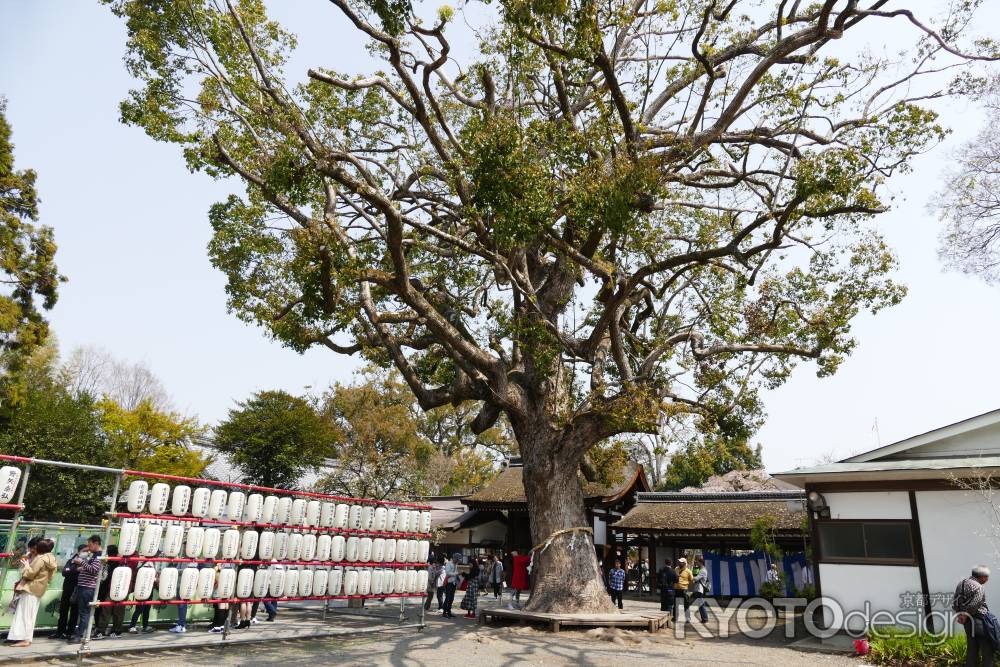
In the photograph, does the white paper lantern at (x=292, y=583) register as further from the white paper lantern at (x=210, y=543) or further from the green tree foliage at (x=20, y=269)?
the green tree foliage at (x=20, y=269)

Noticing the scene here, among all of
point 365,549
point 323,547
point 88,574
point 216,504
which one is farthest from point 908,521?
point 88,574

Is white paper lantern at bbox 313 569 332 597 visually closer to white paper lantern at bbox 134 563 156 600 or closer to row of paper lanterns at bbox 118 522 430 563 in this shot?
row of paper lanterns at bbox 118 522 430 563

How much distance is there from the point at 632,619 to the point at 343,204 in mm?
10969

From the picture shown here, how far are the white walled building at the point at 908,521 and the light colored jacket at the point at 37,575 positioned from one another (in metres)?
12.8

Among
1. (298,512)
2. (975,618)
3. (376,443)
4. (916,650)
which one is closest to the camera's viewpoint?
(975,618)

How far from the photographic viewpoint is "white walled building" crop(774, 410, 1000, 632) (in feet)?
35.1

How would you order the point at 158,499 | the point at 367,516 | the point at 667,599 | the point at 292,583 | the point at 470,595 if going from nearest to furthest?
the point at 158,499, the point at 292,583, the point at 367,516, the point at 470,595, the point at 667,599

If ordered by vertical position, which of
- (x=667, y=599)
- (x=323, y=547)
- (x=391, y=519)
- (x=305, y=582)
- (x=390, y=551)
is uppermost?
(x=391, y=519)

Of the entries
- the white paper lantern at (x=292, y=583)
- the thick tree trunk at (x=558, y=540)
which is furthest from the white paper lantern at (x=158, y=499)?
the thick tree trunk at (x=558, y=540)

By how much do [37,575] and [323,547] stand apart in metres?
4.30

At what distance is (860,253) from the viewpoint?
13.4 m

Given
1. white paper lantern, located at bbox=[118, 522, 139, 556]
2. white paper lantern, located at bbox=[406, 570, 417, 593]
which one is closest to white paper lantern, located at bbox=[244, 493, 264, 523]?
white paper lantern, located at bbox=[118, 522, 139, 556]

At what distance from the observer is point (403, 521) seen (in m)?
13.4

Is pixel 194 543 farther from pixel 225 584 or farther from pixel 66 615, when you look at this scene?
pixel 66 615
